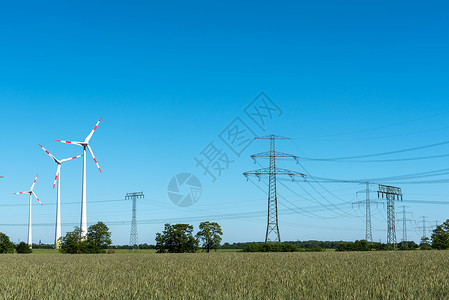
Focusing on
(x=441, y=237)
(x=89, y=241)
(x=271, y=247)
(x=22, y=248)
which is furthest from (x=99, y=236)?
(x=441, y=237)

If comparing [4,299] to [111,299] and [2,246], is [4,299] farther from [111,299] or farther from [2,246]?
[2,246]

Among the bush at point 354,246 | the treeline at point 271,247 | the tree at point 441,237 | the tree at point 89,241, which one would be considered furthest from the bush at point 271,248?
the tree at point 441,237

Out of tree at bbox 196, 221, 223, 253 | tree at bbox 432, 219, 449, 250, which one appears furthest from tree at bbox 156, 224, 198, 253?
tree at bbox 432, 219, 449, 250

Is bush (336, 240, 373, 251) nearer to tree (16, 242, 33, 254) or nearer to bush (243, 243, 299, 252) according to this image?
bush (243, 243, 299, 252)

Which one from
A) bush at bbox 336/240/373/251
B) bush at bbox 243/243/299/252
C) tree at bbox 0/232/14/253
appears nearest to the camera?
bush at bbox 243/243/299/252

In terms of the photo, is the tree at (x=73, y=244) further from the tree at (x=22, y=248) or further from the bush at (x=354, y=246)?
the bush at (x=354, y=246)

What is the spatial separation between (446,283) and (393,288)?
3242mm

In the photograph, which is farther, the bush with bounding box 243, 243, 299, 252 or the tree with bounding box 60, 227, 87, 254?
the tree with bounding box 60, 227, 87, 254

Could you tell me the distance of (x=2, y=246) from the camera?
10806 cm

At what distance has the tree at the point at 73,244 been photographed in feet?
312

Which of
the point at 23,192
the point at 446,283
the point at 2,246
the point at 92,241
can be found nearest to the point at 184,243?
the point at 92,241

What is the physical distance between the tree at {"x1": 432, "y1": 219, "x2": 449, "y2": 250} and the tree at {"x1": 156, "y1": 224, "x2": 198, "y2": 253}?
2612 inches

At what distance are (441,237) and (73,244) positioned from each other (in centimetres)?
9833

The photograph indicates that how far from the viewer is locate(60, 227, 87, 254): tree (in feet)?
312
